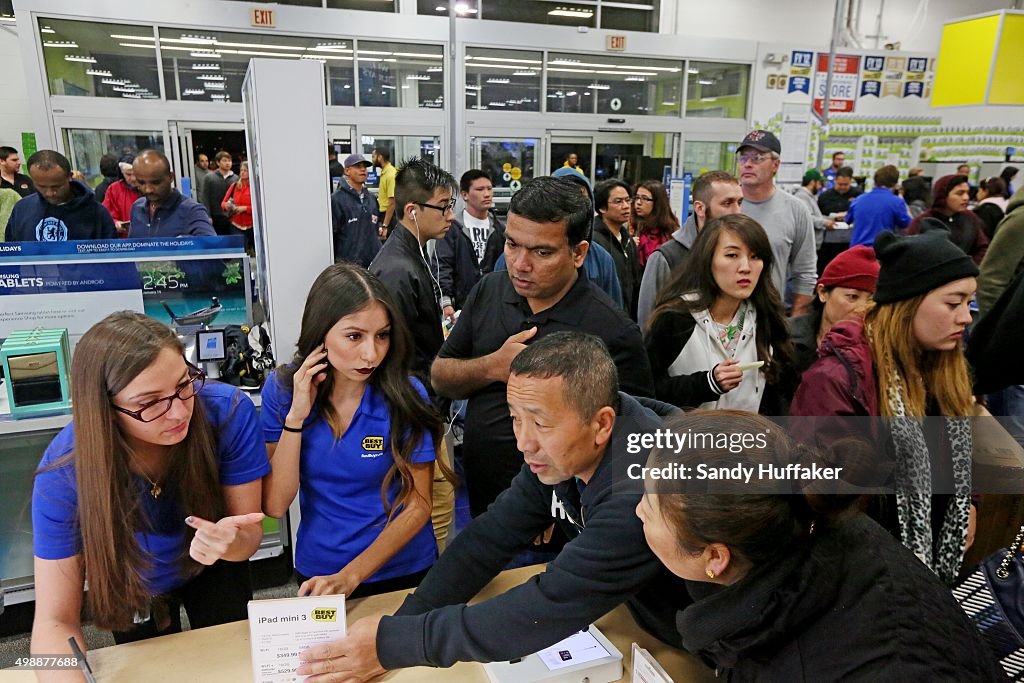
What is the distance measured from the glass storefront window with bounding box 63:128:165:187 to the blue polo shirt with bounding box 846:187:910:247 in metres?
7.28

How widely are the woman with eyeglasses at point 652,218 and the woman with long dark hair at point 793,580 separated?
3588 mm

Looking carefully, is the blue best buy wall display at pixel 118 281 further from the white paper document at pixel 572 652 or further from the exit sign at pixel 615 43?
the exit sign at pixel 615 43

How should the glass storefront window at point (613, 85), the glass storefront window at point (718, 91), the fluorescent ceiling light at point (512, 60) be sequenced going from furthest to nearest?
the glass storefront window at point (718, 91) < the glass storefront window at point (613, 85) < the fluorescent ceiling light at point (512, 60)

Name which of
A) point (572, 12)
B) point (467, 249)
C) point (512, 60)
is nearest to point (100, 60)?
point (512, 60)

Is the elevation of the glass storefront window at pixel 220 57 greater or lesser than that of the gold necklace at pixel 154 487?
greater

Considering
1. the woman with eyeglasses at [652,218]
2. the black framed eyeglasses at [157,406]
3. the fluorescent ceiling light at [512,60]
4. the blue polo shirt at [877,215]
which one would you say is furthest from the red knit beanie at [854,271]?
the fluorescent ceiling light at [512,60]

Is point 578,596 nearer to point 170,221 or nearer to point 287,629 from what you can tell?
point 287,629

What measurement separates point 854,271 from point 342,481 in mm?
1625

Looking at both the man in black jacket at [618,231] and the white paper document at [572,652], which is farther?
the man in black jacket at [618,231]

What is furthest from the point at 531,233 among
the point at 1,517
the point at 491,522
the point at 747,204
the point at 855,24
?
the point at 855,24

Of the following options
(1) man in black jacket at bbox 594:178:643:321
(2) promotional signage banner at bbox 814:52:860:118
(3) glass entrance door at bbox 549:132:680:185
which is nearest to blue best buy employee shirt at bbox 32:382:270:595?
(1) man in black jacket at bbox 594:178:643:321

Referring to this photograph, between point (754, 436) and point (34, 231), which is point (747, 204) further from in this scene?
point (34, 231)

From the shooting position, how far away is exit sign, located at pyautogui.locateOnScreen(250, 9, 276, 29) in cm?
733

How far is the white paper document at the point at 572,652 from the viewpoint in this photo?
4.05 feet
